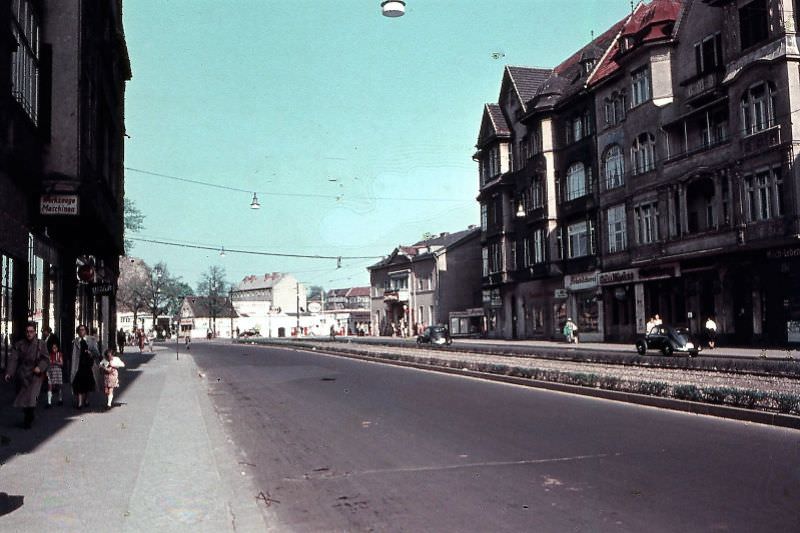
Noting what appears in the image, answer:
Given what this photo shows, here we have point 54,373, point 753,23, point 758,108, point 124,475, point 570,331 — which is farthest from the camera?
point 570,331

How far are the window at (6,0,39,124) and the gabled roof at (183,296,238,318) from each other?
103m

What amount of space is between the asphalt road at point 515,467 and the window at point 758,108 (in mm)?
21552

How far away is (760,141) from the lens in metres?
31.9

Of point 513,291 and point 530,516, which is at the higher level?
point 513,291

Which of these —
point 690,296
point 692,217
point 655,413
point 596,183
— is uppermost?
point 596,183

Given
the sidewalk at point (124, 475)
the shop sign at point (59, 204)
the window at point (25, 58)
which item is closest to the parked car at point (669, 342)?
the sidewalk at point (124, 475)

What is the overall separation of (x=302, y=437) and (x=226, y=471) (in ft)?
9.63

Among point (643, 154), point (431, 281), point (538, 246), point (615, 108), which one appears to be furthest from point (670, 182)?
point (431, 281)

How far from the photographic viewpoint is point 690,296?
124 ft

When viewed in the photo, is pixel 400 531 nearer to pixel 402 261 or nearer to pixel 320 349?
pixel 320 349

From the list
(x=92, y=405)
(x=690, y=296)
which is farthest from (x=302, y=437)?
(x=690, y=296)

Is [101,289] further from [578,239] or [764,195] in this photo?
[578,239]

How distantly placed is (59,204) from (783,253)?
1053 inches

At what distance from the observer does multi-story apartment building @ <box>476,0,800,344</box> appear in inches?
1234
